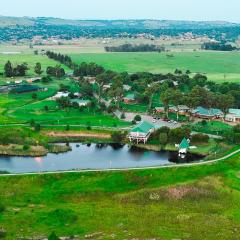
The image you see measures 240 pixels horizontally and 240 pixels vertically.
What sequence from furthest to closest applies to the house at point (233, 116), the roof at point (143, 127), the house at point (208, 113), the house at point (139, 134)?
the house at point (208, 113), the house at point (233, 116), the roof at point (143, 127), the house at point (139, 134)

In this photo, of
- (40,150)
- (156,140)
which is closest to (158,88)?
(156,140)

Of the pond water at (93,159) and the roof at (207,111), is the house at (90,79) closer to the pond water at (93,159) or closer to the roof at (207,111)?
the roof at (207,111)

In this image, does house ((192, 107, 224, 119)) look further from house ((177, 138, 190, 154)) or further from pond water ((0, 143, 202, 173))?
pond water ((0, 143, 202, 173))

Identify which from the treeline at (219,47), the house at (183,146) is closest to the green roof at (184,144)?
the house at (183,146)

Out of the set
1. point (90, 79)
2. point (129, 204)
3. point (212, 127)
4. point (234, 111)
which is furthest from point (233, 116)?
point (90, 79)

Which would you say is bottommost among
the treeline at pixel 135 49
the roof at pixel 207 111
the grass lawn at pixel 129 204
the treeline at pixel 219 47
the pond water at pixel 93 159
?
the pond water at pixel 93 159

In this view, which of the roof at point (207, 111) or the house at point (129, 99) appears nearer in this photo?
the roof at point (207, 111)

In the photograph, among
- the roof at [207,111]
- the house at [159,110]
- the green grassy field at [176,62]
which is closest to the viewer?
the roof at [207,111]
